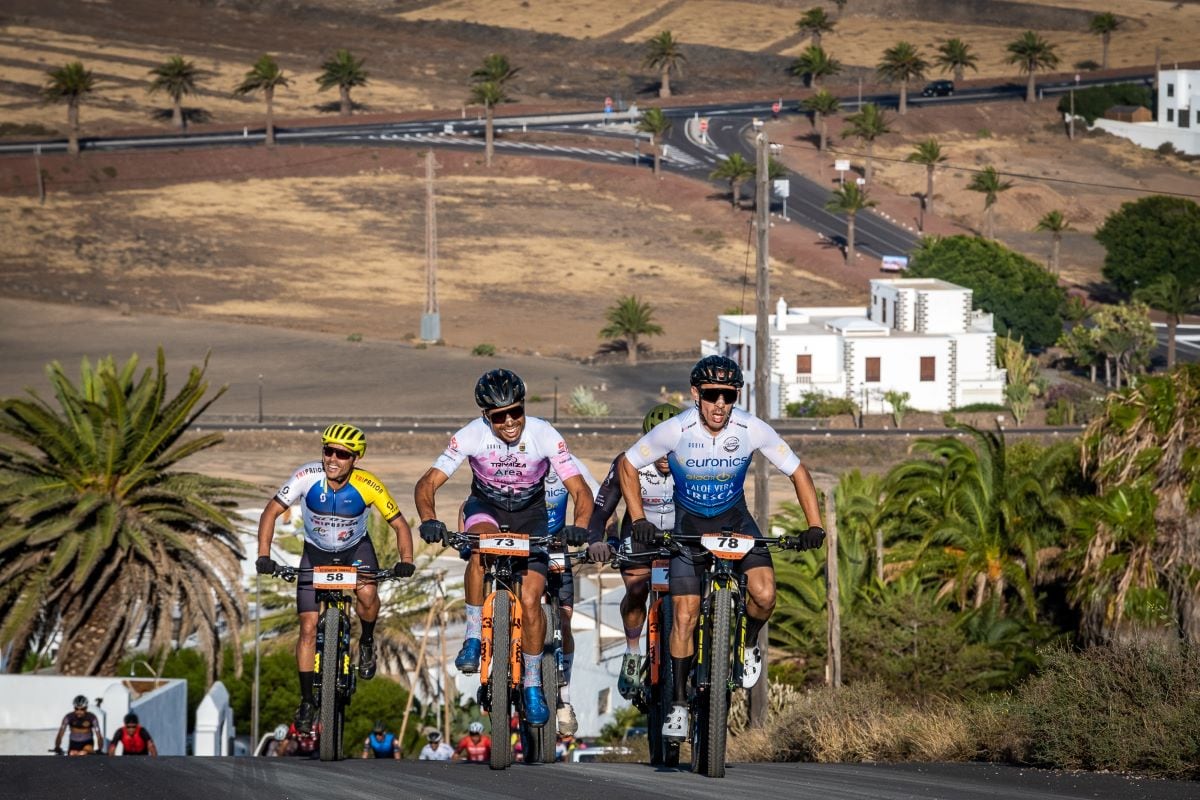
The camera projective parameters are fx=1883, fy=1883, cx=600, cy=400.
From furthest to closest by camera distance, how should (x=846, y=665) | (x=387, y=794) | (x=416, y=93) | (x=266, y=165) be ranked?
(x=416, y=93) < (x=266, y=165) < (x=846, y=665) < (x=387, y=794)

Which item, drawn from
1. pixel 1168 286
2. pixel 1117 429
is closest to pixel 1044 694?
pixel 1117 429

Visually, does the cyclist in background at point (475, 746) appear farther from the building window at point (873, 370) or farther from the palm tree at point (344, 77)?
the palm tree at point (344, 77)

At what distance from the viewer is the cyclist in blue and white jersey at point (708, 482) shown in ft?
44.8

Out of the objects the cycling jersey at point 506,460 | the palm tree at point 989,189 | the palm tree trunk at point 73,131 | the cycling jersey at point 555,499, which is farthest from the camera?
the palm tree trunk at point 73,131

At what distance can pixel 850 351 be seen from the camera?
103 meters

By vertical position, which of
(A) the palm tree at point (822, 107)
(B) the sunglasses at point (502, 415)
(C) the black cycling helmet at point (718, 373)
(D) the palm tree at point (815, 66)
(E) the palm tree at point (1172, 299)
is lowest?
(B) the sunglasses at point (502, 415)

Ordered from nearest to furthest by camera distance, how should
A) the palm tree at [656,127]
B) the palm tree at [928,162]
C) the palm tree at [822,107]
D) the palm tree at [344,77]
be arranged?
the palm tree at [928,162] → the palm tree at [656,127] → the palm tree at [822,107] → the palm tree at [344,77]

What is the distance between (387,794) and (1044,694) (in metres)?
6.45

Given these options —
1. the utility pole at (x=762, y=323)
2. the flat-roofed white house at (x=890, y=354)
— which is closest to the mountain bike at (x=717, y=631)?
the utility pole at (x=762, y=323)

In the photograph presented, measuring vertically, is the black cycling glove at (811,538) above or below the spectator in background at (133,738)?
above

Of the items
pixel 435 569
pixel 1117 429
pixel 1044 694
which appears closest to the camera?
pixel 1044 694

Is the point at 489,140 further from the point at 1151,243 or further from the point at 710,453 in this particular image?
the point at 710,453

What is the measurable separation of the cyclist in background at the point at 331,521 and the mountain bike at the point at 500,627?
1.21m

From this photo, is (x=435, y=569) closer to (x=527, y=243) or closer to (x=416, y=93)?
(x=527, y=243)
